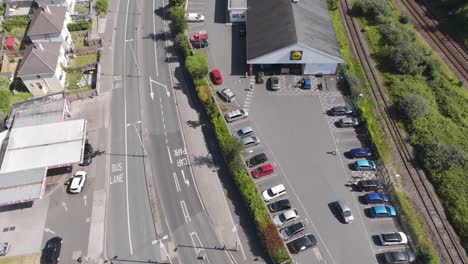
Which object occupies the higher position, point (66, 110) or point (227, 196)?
point (66, 110)

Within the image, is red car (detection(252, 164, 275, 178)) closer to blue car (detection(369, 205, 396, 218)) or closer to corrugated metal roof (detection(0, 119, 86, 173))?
blue car (detection(369, 205, 396, 218))

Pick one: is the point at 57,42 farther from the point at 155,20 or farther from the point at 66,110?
the point at 155,20

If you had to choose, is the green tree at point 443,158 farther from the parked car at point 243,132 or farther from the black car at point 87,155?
the black car at point 87,155

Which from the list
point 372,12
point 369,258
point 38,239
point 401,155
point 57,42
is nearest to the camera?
point 369,258

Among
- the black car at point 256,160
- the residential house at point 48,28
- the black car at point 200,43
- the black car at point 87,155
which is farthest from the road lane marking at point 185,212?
the residential house at point 48,28

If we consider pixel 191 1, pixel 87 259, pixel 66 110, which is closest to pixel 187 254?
pixel 87 259
